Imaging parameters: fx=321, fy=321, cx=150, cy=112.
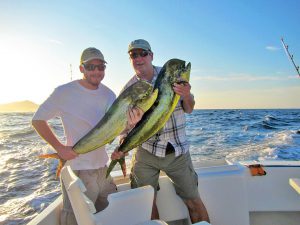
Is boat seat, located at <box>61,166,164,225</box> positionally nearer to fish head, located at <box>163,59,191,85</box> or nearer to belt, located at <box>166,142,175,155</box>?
belt, located at <box>166,142,175,155</box>

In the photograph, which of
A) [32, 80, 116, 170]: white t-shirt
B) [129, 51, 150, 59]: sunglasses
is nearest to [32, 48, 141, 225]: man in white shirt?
[32, 80, 116, 170]: white t-shirt

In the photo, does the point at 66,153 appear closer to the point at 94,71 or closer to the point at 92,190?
the point at 92,190

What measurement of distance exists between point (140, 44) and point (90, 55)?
0.56m

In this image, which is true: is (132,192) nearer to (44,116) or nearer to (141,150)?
(141,150)

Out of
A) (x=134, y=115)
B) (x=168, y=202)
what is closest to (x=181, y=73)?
(x=134, y=115)

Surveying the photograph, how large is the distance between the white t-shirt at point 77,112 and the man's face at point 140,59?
1.82ft

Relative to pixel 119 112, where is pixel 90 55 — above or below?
above

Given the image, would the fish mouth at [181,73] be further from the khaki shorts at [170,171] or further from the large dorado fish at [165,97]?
the khaki shorts at [170,171]

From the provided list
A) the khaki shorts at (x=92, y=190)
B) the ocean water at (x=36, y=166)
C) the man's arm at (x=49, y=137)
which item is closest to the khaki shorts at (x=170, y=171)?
the khaki shorts at (x=92, y=190)

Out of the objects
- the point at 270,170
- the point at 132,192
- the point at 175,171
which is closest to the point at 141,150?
the point at 175,171

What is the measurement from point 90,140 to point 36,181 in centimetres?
654

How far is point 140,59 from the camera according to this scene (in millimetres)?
3510

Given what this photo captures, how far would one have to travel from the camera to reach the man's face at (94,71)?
A: 327 cm

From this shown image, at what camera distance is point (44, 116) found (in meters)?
3.11
